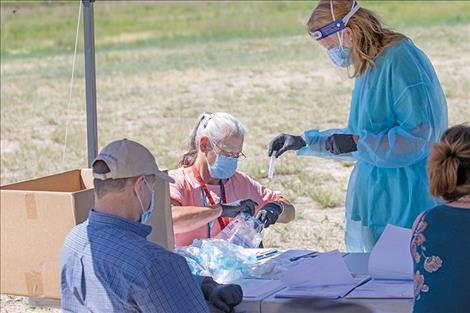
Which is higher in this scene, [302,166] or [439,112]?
[439,112]

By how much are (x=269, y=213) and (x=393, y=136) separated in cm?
59

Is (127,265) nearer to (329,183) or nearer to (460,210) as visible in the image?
(460,210)

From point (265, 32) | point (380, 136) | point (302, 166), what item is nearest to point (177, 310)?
point (380, 136)

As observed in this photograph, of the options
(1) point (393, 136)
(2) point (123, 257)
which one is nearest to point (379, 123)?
(1) point (393, 136)

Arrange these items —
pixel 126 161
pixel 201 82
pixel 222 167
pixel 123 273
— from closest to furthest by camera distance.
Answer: pixel 123 273
pixel 126 161
pixel 222 167
pixel 201 82

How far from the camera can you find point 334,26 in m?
3.52

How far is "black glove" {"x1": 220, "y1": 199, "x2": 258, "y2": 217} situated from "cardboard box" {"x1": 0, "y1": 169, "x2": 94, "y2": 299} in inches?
30.8

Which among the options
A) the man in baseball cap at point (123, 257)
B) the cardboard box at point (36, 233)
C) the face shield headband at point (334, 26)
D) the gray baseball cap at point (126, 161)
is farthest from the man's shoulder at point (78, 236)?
the face shield headband at point (334, 26)

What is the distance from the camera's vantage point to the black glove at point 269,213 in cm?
365

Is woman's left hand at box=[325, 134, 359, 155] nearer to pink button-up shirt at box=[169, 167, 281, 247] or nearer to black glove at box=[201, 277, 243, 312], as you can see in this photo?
pink button-up shirt at box=[169, 167, 281, 247]

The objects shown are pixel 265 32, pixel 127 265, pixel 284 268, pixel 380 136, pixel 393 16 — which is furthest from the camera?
pixel 265 32

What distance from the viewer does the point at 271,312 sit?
9.01 feet

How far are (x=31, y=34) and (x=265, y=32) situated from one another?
14.7ft

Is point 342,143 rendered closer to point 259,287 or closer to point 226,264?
point 226,264
